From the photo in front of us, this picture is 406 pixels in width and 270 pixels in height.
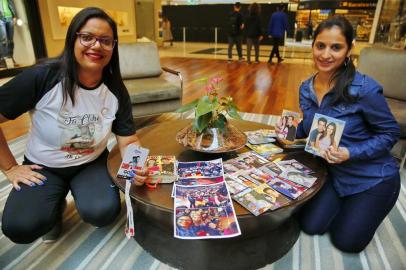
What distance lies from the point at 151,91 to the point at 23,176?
1715 millimetres

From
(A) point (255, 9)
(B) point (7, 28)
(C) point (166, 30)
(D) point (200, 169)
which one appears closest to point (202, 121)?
(D) point (200, 169)

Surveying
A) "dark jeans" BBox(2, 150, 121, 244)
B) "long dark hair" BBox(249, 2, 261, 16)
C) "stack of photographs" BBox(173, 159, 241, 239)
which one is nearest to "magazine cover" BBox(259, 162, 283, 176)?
"stack of photographs" BBox(173, 159, 241, 239)

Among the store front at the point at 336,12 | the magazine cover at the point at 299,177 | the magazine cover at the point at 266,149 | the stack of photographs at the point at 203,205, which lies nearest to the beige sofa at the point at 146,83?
the magazine cover at the point at 266,149

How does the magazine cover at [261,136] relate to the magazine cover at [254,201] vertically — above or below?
above

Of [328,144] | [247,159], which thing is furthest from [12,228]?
[328,144]

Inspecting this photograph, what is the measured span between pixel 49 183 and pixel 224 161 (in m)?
0.88

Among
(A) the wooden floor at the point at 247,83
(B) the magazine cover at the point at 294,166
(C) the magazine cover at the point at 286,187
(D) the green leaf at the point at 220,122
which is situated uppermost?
(D) the green leaf at the point at 220,122

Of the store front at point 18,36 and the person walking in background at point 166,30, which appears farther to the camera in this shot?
the person walking in background at point 166,30

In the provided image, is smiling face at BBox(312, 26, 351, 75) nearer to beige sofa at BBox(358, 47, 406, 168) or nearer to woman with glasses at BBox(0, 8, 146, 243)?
woman with glasses at BBox(0, 8, 146, 243)

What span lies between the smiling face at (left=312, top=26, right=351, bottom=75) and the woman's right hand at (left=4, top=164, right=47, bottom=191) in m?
1.48

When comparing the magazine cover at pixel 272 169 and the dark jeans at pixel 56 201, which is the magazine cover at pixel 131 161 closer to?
the dark jeans at pixel 56 201

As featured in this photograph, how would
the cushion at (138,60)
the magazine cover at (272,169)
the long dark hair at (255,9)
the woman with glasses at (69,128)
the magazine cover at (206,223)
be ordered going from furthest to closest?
the long dark hair at (255,9) → the cushion at (138,60) → the magazine cover at (272,169) → the woman with glasses at (69,128) → the magazine cover at (206,223)

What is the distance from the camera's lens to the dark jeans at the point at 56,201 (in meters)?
1.24

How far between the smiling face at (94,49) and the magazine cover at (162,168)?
0.52m
